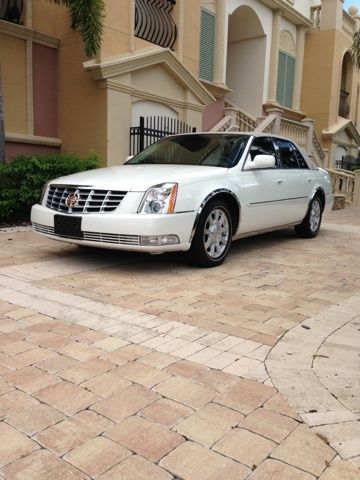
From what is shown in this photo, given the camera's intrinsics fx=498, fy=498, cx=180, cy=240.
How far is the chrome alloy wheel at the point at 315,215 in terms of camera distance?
8.12 meters

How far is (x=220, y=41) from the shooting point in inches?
666

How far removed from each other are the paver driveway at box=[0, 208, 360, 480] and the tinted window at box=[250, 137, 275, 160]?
1.95 m

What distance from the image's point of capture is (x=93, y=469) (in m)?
2.03

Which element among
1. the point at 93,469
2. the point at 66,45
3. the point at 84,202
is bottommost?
the point at 93,469

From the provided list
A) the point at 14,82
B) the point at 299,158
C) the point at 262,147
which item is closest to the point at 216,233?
the point at 262,147

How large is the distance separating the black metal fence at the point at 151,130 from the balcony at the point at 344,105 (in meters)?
14.9

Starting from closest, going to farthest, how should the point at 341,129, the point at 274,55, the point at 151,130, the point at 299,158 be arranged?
the point at 299,158 → the point at 151,130 → the point at 274,55 → the point at 341,129

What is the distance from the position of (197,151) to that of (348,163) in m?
19.8

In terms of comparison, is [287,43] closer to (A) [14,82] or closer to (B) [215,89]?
(B) [215,89]

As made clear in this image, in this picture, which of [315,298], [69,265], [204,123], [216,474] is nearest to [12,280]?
[69,265]

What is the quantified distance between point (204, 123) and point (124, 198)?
1132cm

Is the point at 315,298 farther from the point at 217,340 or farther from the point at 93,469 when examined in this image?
the point at 93,469

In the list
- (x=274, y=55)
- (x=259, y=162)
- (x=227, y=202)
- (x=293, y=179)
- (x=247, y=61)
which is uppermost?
(x=274, y=55)

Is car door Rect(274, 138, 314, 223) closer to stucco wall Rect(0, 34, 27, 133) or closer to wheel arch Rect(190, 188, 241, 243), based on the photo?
wheel arch Rect(190, 188, 241, 243)
